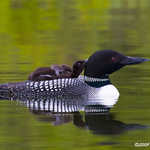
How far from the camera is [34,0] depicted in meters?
26.8

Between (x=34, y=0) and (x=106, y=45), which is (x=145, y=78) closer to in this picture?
(x=106, y=45)

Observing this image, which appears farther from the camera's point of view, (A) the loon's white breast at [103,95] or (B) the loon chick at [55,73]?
(B) the loon chick at [55,73]

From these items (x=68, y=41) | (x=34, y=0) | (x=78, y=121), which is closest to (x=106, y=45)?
(x=68, y=41)

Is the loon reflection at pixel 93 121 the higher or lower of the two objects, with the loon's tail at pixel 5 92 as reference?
higher

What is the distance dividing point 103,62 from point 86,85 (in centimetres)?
34

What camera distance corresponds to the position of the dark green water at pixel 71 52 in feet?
26.3

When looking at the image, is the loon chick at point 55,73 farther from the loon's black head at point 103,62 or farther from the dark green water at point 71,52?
the dark green water at point 71,52

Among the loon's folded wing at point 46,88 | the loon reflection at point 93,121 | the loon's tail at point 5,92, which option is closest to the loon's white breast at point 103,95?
the loon's folded wing at point 46,88

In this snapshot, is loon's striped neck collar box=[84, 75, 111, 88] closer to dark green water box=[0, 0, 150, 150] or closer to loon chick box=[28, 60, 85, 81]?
loon chick box=[28, 60, 85, 81]

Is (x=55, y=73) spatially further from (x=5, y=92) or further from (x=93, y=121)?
(x=93, y=121)

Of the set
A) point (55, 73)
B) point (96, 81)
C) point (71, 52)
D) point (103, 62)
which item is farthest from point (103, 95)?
point (71, 52)

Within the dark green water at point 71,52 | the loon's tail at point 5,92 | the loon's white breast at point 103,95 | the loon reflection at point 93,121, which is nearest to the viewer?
the dark green water at point 71,52

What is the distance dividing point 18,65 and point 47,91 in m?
2.26

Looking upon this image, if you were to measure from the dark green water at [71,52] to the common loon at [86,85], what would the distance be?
287 millimetres
